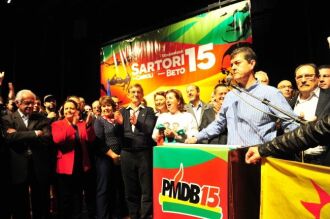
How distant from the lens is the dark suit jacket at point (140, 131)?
13.3 feet

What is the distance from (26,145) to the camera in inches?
149

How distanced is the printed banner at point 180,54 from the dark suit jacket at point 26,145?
9.35ft

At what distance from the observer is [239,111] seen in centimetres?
274

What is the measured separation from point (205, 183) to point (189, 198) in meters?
0.16

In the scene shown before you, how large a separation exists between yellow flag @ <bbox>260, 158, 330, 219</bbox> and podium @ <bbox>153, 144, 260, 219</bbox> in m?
0.13

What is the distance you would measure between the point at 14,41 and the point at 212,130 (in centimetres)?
735

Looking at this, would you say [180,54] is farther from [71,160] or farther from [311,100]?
[311,100]

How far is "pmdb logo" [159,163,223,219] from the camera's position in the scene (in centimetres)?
204

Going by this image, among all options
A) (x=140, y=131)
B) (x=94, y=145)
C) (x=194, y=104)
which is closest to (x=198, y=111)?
(x=194, y=104)

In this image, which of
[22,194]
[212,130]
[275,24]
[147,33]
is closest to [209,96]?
[275,24]

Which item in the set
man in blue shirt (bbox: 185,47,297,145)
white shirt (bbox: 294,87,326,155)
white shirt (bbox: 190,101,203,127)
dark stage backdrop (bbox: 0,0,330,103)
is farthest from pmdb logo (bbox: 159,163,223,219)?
dark stage backdrop (bbox: 0,0,330,103)

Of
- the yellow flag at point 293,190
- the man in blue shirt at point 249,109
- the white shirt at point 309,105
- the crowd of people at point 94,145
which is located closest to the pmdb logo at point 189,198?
the yellow flag at point 293,190

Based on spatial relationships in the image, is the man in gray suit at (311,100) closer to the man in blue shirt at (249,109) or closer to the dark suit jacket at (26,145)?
the man in blue shirt at (249,109)

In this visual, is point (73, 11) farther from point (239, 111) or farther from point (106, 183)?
point (239, 111)
